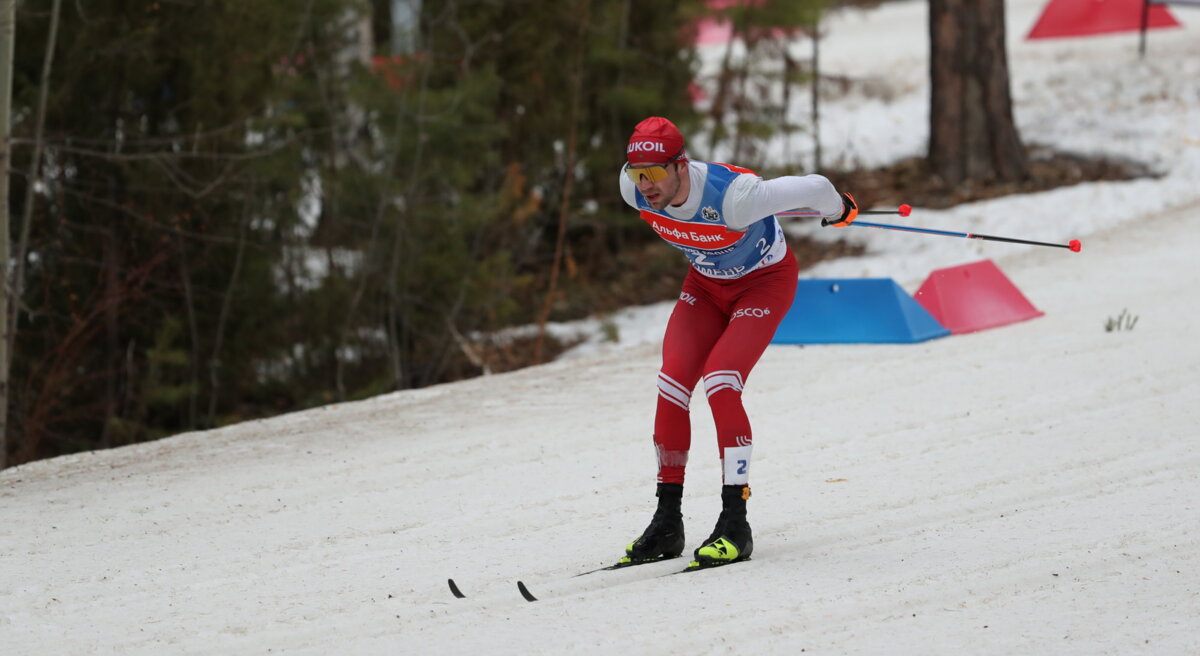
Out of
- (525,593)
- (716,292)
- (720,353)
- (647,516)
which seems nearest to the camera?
(525,593)

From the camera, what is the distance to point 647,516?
6562 mm

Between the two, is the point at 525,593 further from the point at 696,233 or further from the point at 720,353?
the point at 696,233

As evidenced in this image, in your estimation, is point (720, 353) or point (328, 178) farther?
point (328, 178)

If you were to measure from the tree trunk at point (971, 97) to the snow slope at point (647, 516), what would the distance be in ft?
17.6

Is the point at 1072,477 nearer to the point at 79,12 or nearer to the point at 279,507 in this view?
the point at 279,507

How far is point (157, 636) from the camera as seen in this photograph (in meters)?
5.04

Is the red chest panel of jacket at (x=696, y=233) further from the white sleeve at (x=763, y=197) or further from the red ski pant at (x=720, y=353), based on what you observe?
the red ski pant at (x=720, y=353)

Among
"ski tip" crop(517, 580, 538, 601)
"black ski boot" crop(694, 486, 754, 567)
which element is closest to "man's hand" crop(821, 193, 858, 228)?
"black ski boot" crop(694, 486, 754, 567)

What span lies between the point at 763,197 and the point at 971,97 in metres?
11.5

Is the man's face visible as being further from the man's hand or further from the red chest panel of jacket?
the man's hand

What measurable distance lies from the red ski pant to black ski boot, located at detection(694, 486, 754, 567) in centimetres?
6

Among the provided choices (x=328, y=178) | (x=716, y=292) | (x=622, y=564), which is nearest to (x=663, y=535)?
(x=622, y=564)

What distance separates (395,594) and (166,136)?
6358 mm

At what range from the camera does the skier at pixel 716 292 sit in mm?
5355
